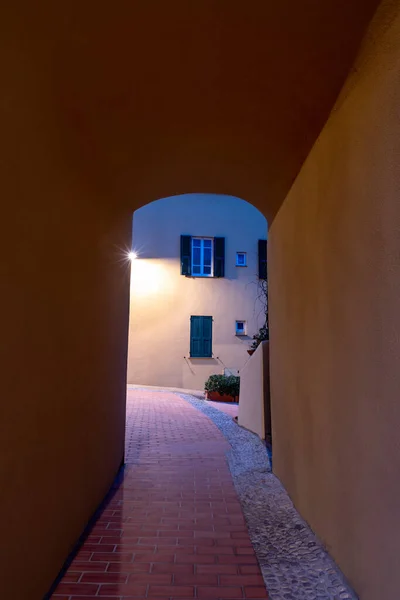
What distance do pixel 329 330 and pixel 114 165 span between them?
72.2 inches

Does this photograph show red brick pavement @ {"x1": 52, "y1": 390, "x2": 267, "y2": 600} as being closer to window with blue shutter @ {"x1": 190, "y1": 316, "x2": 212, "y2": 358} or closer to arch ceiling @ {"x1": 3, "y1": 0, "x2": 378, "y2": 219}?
arch ceiling @ {"x1": 3, "y1": 0, "x2": 378, "y2": 219}

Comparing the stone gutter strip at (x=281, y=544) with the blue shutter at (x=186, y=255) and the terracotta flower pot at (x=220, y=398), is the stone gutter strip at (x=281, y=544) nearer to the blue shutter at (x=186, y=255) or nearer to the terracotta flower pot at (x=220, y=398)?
the terracotta flower pot at (x=220, y=398)

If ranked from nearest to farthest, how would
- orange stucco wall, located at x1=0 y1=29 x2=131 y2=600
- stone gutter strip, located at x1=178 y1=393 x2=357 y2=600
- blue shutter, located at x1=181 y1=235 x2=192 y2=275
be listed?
orange stucco wall, located at x1=0 y1=29 x2=131 y2=600, stone gutter strip, located at x1=178 y1=393 x2=357 y2=600, blue shutter, located at x1=181 y1=235 x2=192 y2=275

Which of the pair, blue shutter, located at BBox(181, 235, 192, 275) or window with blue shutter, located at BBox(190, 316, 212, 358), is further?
blue shutter, located at BBox(181, 235, 192, 275)

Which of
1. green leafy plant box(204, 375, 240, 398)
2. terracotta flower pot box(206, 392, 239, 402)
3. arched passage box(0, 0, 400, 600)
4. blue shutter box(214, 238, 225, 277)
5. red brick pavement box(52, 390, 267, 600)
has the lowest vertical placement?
red brick pavement box(52, 390, 267, 600)

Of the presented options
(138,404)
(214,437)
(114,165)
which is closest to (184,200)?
(138,404)

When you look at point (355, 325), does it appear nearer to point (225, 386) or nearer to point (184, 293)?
point (225, 386)

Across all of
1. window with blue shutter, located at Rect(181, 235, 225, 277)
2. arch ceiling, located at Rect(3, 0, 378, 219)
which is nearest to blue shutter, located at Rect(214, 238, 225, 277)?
window with blue shutter, located at Rect(181, 235, 225, 277)

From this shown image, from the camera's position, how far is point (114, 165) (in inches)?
114

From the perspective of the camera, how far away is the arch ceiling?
1.66 m

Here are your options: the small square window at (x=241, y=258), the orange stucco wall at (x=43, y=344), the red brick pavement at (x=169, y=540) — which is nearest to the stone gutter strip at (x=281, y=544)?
the red brick pavement at (x=169, y=540)

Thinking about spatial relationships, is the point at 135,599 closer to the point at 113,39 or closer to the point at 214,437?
the point at 113,39

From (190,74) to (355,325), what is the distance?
1474mm

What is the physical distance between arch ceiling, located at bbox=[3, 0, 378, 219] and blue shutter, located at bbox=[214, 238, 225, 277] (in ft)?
29.9
